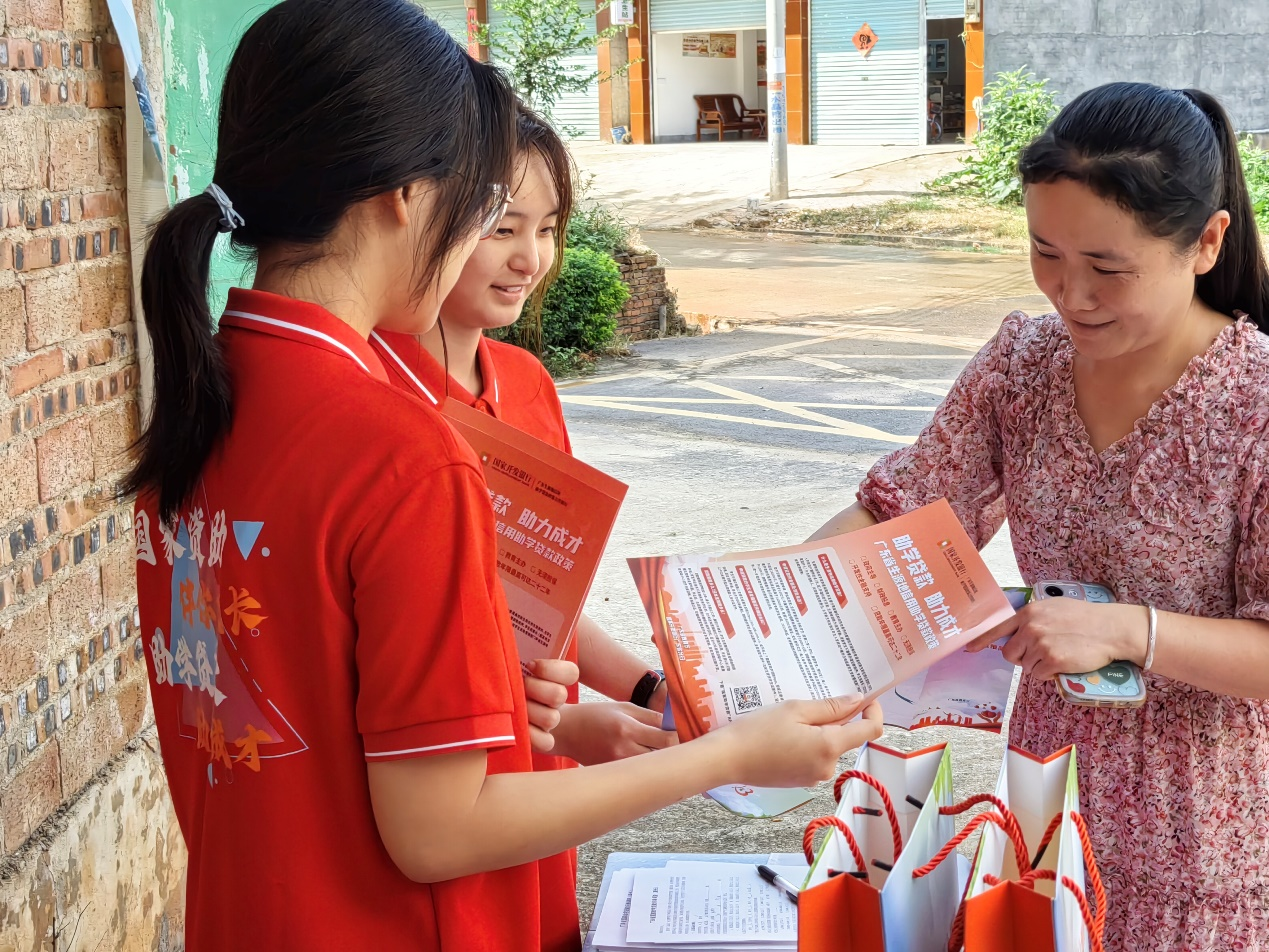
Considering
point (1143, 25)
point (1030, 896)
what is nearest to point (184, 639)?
point (1030, 896)

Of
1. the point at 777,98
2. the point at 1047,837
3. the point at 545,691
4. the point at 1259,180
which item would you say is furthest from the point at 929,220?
the point at 545,691

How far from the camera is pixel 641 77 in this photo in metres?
24.8

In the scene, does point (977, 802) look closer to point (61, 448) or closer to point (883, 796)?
point (883, 796)

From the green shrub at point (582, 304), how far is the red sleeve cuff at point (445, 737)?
353 inches

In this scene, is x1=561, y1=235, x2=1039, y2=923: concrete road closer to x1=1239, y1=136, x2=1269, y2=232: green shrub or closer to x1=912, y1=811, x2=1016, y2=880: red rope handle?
x1=912, y1=811, x2=1016, y2=880: red rope handle

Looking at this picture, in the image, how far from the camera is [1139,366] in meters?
1.69

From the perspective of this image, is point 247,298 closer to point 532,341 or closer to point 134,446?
point 134,446

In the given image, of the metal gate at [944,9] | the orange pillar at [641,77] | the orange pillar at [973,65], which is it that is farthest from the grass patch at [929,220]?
the orange pillar at [641,77]

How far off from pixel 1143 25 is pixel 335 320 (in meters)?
21.5

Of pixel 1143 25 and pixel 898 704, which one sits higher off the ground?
pixel 1143 25

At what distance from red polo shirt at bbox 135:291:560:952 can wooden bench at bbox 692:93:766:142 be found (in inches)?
1032

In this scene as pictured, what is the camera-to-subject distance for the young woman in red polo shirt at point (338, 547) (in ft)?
3.41

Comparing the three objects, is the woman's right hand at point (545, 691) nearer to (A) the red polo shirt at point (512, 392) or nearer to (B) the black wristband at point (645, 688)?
(A) the red polo shirt at point (512, 392)

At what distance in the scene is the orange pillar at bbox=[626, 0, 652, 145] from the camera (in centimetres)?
2470
